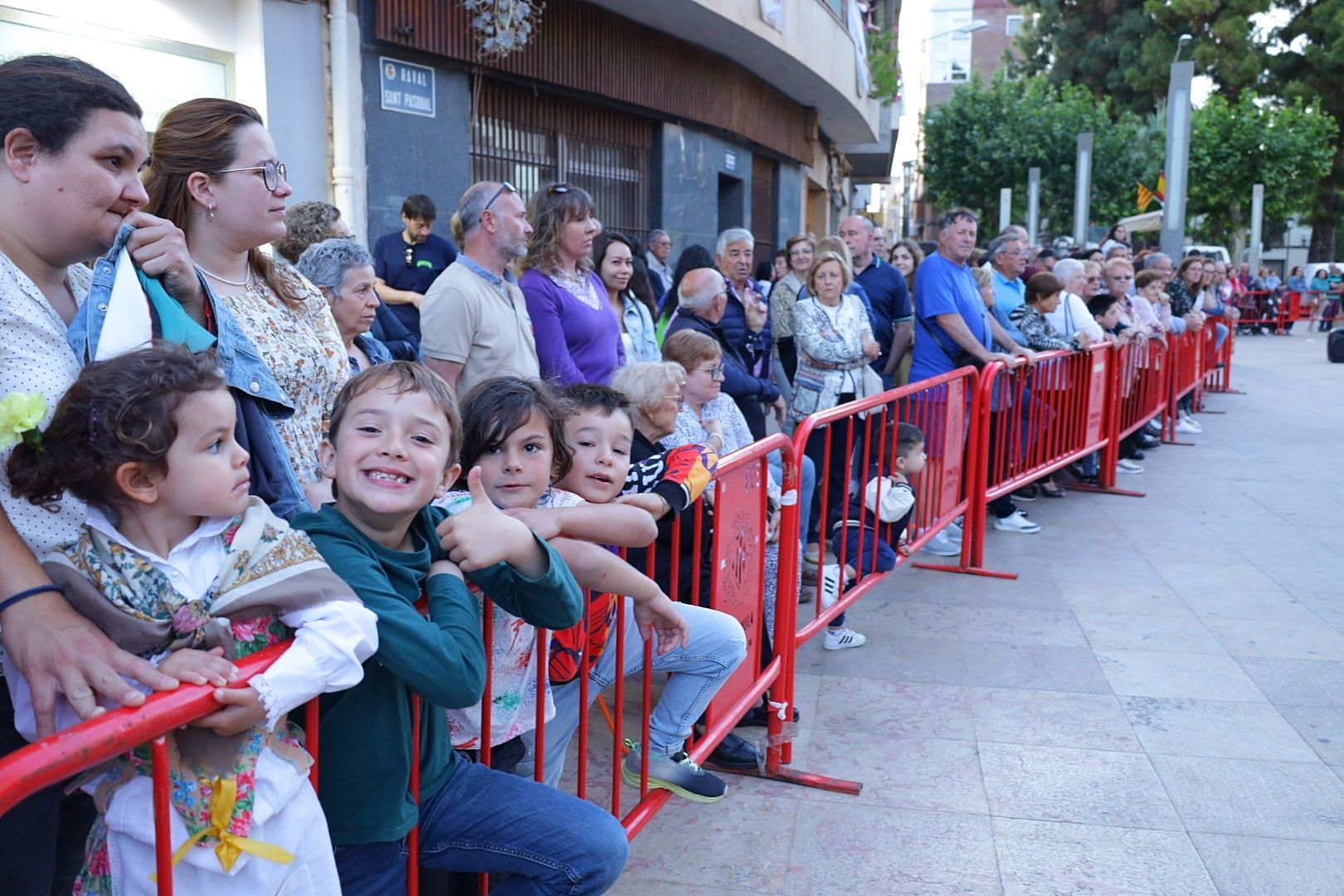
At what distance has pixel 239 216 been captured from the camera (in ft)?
8.41

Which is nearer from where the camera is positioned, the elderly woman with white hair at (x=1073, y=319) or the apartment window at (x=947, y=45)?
the elderly woman with white hair at (x=1073, y=319)

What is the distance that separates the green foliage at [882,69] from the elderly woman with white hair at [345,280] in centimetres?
1978

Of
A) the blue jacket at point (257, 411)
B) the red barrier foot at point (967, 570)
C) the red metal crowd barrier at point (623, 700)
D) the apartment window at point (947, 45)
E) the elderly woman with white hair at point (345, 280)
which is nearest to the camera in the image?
the red metal crowd barrier at point (623, 700)

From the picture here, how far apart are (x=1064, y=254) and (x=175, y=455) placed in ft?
43.3

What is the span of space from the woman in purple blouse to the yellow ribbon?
321cm

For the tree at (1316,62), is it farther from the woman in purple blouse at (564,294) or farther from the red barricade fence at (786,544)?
the woman in purple blouse at (564,294)

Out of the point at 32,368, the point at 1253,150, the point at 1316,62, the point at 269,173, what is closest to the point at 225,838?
the point at 32,368

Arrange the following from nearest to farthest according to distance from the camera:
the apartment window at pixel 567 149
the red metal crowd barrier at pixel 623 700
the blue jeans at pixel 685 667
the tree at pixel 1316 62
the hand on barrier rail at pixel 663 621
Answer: the red metal crowd barrier at pixel 623 700 → the hand on barrier rail at pixel 663 621 → the blue jeans at pixel 685 667 → the apartment window at pixel 567 149 → the tree at pixel 1316 62

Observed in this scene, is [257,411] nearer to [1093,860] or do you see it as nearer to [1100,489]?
[1093,860]

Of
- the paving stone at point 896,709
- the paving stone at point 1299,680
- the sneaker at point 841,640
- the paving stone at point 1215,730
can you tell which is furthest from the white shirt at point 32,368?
the paving stone at point 1299,680

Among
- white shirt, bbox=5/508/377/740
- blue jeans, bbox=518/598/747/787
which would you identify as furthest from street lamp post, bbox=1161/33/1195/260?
white shirt, bbox=5/508/377/740

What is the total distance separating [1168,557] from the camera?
7.02 metres

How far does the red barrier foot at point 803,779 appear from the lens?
12.6 ft

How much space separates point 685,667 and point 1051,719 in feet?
6.08
